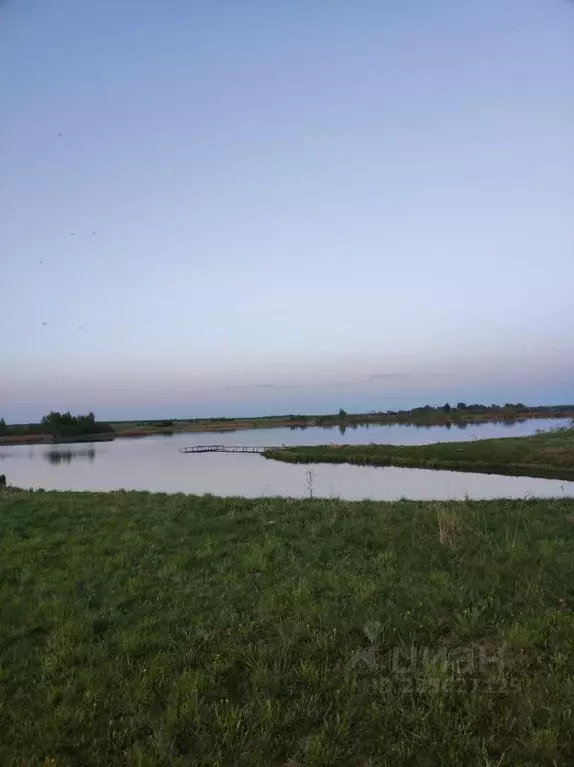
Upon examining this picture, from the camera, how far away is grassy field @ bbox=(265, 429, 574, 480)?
137 feet

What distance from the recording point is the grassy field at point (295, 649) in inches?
150

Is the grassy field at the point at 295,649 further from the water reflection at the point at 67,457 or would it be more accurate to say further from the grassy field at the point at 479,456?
the water reflection at the point at 67,457

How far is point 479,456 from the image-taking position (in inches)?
1943

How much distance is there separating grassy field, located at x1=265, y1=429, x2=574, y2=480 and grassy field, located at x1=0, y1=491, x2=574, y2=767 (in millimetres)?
35054

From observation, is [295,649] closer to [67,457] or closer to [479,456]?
[479,456]

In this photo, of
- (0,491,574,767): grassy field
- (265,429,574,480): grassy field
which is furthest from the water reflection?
(0,491,574,767): grassy field

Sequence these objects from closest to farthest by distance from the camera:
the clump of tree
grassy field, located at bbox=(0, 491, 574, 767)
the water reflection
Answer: grassy field, located at bbox=(0, 491, 574, 767), the water reflection, the clump of tree

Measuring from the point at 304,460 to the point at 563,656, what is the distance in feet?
190

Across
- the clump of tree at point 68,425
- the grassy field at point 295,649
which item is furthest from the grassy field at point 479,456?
the clump of tree at point 68,425

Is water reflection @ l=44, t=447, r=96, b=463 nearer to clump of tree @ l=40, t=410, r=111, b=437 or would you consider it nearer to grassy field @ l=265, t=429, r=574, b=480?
grassy field @ l=265, t=429, r=574, b=480

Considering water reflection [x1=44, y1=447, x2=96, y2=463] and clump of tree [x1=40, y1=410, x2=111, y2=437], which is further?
clump of tree [x1=40, y1=410, x2=111, y2=437]

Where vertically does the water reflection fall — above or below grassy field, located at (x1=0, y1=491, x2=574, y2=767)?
below

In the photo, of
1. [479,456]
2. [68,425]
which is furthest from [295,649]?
[68,425]

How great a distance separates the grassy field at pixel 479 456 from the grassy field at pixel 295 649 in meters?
35.1
